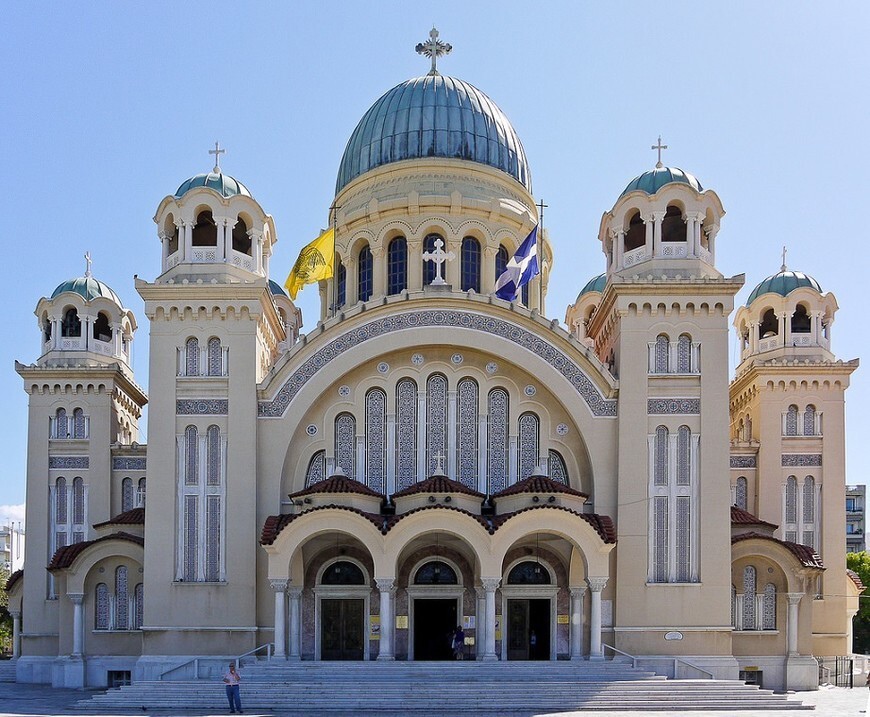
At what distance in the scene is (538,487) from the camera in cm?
3441

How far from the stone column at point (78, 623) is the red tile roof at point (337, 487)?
8297 millimetres

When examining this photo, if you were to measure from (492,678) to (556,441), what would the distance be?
8.21 metres

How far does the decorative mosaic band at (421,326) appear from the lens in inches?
1438

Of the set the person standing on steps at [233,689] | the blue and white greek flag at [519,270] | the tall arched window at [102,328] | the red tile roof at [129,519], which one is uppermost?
the blue and white greek flag at [519,270]

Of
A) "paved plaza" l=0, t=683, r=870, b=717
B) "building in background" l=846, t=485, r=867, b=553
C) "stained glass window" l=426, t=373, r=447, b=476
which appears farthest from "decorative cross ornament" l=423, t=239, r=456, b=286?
"building in background" l=846, t=485, r=867, b=553

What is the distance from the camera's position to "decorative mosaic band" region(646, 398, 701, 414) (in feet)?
118

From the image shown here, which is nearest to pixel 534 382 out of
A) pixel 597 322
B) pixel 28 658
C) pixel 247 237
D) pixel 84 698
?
pixel 597 322

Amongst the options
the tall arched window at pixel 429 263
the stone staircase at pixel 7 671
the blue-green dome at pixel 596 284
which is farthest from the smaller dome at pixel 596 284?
the stone staircase at pixel 7 671

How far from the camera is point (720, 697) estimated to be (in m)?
30.8

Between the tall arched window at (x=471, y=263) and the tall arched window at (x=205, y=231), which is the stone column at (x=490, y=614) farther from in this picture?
the tall arched window at (x=205, y=231)

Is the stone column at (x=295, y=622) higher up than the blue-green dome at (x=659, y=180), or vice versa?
the blue-green dome at (x=659, y=180)

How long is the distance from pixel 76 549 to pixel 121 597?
2.16 m

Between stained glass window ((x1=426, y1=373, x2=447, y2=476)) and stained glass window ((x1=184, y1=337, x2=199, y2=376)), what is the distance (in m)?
7.19

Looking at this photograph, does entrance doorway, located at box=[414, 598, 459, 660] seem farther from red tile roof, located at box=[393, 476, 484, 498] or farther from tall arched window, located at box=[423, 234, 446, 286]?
tall arched window, located at box=[423, 234, 446, 286]
